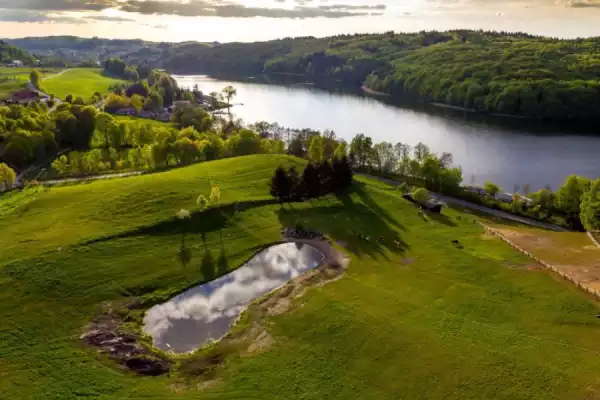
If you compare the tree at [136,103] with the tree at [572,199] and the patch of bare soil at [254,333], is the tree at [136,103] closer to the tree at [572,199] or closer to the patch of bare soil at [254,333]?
the patch of bare soil at [254,333]

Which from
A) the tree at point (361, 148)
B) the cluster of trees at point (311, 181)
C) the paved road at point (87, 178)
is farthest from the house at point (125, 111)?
the cluster of trees at point (311, 181)

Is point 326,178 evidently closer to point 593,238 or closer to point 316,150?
point 316,150

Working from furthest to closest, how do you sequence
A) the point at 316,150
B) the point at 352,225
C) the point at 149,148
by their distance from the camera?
the point at 316,150 → the point at 149,148 → the point at 352,225

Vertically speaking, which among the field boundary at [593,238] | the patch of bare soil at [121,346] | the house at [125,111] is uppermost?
the house at [125,111]

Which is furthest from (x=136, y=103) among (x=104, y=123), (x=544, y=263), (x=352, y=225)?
(x=544, y=263)

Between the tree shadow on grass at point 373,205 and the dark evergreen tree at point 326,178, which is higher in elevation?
the dark evergreen tree at point 326,178

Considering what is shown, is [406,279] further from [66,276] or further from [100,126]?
[100,126]

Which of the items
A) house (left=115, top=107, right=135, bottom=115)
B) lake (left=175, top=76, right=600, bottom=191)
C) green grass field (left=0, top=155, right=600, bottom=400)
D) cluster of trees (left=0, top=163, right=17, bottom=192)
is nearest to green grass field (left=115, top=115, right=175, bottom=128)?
house (left=115, top=107, right=135, bottom=115)

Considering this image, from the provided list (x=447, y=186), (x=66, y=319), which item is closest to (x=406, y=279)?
(x=66, y=319)

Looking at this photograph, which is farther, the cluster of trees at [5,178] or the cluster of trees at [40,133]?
the cluster of trees at [40,133]
